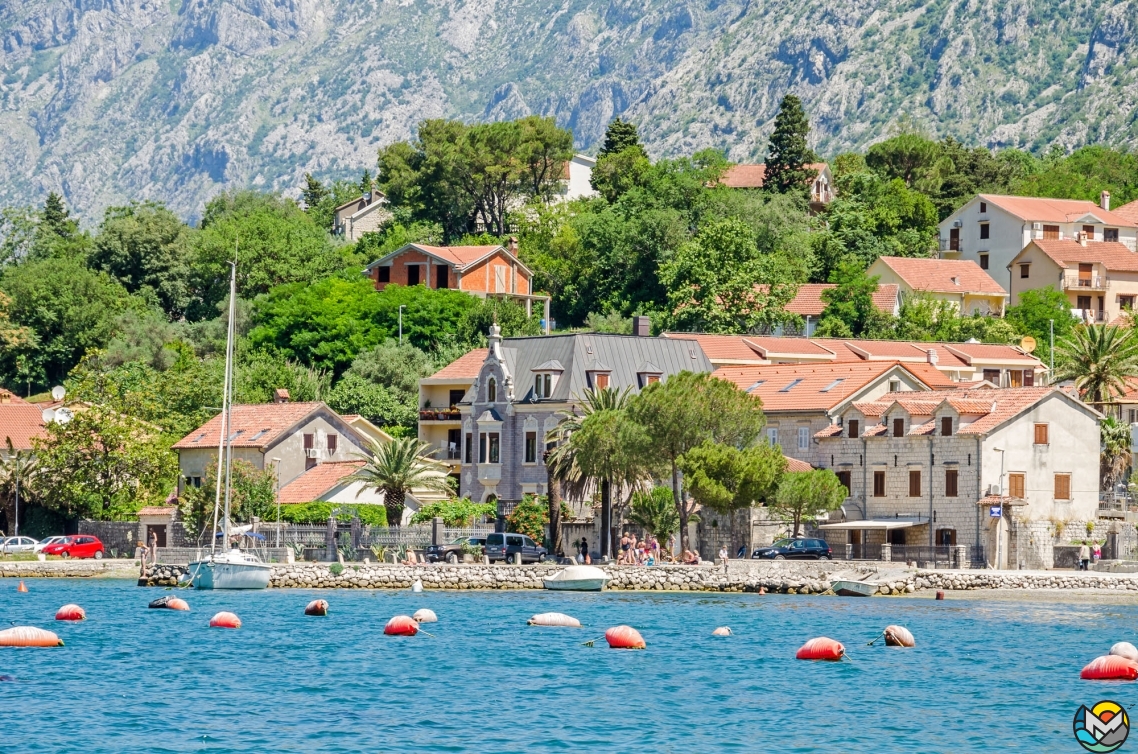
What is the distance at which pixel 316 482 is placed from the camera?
9094 cm

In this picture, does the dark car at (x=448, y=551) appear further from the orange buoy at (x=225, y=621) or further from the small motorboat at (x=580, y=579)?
the orange buoy at (x=225, y=621)

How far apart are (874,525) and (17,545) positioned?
40002mm

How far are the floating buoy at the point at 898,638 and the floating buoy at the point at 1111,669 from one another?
757 centimetres

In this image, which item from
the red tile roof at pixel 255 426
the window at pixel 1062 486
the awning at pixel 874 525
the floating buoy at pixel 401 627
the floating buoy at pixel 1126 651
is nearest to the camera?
the floating buoy at pixel 1126 651

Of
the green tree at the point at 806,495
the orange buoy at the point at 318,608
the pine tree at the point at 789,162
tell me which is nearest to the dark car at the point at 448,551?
the green tree at the point at 806,495

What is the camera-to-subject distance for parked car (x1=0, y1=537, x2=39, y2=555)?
284ft

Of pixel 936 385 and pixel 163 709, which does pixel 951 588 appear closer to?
pixel 936 385

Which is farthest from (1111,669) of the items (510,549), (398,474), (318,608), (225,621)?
(398,474)

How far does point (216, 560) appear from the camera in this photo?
7312 cm

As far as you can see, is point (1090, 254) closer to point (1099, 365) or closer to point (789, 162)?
point (789, 162)

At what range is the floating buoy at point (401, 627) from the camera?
191 feet

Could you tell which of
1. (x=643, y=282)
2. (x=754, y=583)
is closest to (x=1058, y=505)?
(x=754, y=583)

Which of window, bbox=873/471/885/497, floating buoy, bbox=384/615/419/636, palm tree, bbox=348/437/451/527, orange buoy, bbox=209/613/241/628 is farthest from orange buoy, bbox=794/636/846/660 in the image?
palm tree, bbox=348/437/451/527

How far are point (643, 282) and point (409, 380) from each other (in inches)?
892
